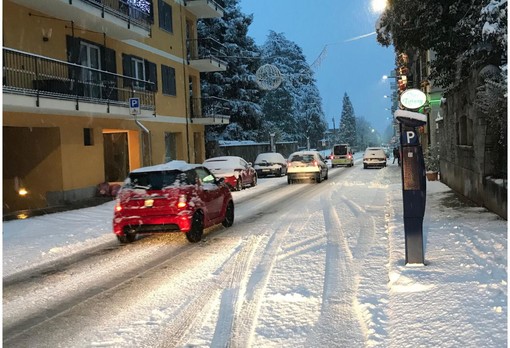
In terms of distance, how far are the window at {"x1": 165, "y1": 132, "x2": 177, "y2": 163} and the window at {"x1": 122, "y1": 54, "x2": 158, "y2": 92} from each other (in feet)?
12.5

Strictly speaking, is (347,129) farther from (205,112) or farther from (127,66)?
(127,66)

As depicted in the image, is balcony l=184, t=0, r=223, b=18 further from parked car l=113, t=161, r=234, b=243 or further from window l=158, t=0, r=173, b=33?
parked car l=113, t=161, r=234, b=243

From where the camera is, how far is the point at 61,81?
15836 mm

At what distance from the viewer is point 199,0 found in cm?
2839

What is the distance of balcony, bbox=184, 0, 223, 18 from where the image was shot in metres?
28.7

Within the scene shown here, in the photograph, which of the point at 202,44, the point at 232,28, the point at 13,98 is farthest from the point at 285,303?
the point at 232,28

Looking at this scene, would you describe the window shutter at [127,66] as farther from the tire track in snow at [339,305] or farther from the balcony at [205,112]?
the tire track in snow at [339,305]

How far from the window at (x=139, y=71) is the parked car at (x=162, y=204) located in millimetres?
11538

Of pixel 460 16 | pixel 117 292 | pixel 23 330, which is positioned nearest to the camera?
pixel 23 330

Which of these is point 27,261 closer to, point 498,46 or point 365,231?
point 365,231

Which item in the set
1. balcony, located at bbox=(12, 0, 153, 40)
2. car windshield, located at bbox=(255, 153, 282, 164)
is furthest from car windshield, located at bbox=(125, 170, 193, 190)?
car windshield, located at bbox=(255, 153, 282, 164)

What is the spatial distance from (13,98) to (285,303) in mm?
10803

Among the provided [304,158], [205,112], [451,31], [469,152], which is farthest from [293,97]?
[451,31]

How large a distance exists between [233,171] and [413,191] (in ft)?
50.2
